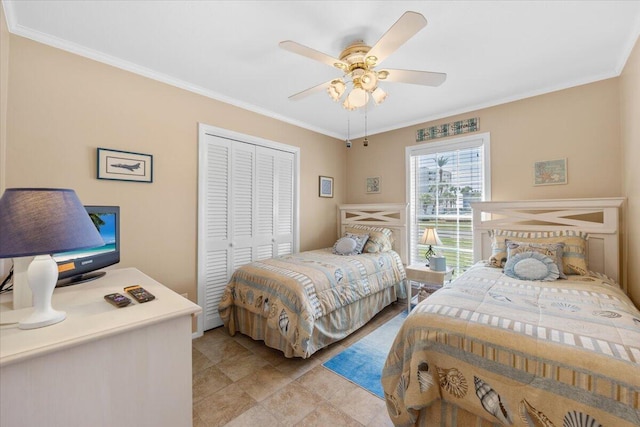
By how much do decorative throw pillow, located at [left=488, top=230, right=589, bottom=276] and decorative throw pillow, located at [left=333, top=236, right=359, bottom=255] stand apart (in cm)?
147

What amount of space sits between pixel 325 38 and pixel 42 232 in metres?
1.97

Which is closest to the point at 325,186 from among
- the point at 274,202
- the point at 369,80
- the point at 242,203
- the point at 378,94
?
the point at 274,202

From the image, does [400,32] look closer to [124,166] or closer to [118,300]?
[118,300]

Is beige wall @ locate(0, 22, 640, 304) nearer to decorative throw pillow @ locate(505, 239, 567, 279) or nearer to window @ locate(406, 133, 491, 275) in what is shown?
window @ locate(406, 133, 491, 275)

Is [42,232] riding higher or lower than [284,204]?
lower

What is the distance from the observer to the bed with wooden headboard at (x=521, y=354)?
3.33 ft

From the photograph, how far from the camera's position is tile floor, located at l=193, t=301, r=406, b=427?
167cm

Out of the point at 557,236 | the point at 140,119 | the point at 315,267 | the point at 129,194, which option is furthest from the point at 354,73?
the point at 557,236

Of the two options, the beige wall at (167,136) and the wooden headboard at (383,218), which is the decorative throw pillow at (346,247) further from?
the beige wall at (167,136)

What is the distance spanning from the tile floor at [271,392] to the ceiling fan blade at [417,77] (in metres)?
2.28

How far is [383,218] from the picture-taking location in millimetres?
3906

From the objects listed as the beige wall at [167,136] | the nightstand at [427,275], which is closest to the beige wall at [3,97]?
the beige wall at [167,136]

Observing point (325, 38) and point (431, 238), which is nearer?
point (325, 38)

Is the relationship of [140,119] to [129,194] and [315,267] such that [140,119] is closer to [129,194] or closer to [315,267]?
[129,194]
